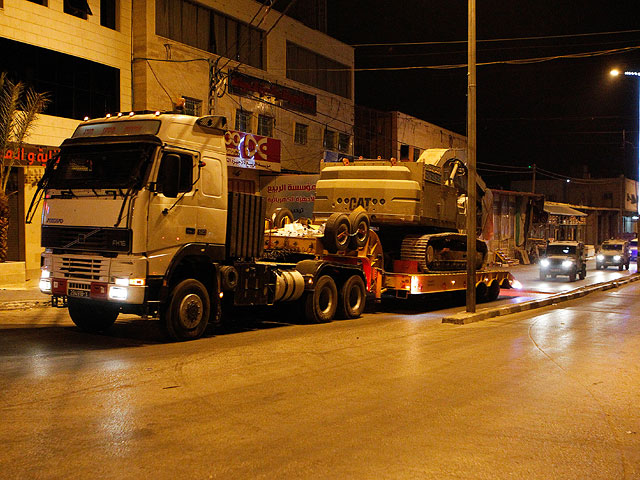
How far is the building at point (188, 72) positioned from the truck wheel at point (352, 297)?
30.3 feet

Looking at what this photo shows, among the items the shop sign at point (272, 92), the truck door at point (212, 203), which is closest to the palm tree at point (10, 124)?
the truck door at point (212, 203)

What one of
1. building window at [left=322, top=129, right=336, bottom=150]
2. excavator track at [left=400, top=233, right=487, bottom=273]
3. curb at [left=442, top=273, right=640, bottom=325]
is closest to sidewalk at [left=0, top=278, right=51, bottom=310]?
→ excavator track at [left=400, top=233, right=487, bottom=273]

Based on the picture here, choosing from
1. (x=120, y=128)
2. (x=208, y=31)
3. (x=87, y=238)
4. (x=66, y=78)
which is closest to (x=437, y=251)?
(x=120, y=128)

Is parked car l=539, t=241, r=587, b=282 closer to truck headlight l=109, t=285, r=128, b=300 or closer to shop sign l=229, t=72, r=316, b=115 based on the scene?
shop sign l=229, t=72, r=316, b=115

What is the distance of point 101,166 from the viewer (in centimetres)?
1040

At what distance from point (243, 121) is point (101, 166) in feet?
66.7

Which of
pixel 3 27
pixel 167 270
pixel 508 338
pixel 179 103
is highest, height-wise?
pixel 3 27

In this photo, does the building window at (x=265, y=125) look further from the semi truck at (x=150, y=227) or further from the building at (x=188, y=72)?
the semi truck at (x=150, y=227)

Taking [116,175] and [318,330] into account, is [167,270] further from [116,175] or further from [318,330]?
[318,330]

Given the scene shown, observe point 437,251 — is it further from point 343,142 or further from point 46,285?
point 343,142

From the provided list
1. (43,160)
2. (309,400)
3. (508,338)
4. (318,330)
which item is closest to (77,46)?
(43,160)

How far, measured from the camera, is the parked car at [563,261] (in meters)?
31.9

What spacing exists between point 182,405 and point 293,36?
29.4 meters

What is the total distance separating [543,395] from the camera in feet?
25.0
